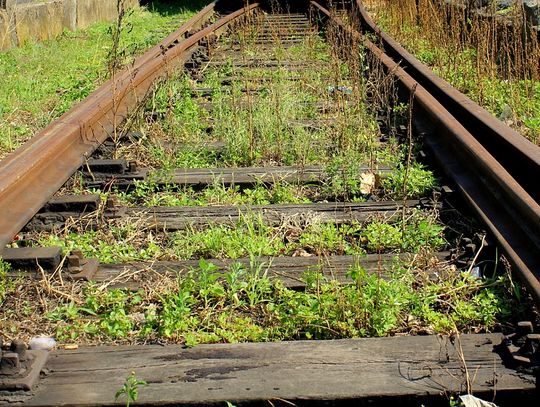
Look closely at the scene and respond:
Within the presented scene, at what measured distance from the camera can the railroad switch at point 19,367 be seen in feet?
7.06

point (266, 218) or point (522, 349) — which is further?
point (266, 218)

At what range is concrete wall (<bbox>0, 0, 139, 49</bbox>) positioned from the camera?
9.23 m

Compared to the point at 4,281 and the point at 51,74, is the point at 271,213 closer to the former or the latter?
the point at 4,281

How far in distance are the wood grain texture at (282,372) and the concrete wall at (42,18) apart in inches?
302

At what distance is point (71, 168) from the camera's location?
160 inches

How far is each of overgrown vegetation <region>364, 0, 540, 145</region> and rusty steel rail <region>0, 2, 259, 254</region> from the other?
8.81 ft

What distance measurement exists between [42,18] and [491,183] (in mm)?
8483

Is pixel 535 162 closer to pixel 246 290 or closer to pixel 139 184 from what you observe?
pixel 246 290

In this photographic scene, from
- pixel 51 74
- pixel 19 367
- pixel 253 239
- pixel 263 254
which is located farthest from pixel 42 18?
pixel 19 367

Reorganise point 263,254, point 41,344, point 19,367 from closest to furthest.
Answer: point 19,367, point 41,344, point 263,254

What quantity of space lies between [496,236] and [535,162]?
0.61m

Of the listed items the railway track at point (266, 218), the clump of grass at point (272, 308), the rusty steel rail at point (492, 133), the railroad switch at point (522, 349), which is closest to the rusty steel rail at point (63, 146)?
the railway track at point (266, 218)

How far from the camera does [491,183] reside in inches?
135

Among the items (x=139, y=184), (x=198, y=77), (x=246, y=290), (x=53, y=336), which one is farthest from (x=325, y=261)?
(x=198, y=77)
